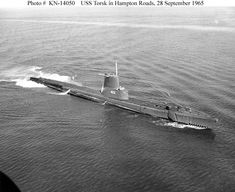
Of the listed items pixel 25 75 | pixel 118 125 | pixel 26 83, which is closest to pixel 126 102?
pixel 118 125

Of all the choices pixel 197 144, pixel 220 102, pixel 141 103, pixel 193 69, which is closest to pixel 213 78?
pixel 193 69

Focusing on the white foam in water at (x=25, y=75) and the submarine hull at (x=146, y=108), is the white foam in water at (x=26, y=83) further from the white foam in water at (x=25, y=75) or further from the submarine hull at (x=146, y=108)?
the submarine hull at (x=146, y=108)

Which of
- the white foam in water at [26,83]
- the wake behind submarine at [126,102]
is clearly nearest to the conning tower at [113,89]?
the wake behind submarine at [126,102]

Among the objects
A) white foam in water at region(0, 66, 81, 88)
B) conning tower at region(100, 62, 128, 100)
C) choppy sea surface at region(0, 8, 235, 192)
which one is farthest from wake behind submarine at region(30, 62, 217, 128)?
white foam in water at region(0, 66, 81, 88)

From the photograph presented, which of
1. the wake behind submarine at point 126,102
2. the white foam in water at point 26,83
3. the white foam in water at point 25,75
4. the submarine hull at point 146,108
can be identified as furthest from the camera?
the white foam in water at point 25,75

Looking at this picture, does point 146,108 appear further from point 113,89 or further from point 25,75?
point 25,75
